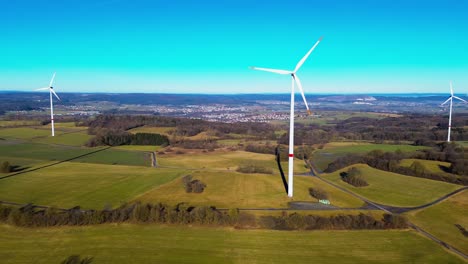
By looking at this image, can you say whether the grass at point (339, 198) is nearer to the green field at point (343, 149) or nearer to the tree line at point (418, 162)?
the tree line at point (418, 162)

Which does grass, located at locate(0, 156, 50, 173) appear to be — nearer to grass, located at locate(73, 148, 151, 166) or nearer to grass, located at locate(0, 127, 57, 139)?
grass, located at locate(73, 148, 151, 166)

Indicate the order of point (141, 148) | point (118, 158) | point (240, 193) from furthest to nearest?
point (141, 148) < point (118, 158) < point (240, 193)

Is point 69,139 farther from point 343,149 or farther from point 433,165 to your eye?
point 433,165

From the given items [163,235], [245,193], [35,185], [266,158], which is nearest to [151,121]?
[266,158]

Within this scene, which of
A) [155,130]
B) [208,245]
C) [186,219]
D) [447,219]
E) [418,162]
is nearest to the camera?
[208,245]

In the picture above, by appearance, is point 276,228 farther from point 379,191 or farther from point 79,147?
point 79,147

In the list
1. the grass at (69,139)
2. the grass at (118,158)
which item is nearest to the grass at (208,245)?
the grass at (118,158)

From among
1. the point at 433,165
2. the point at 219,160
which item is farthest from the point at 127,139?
the point at 433,165
